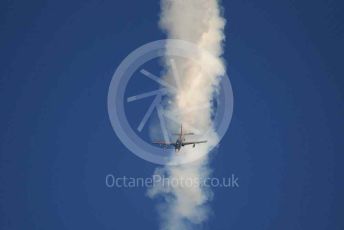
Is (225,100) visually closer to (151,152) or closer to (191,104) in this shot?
(191,104)

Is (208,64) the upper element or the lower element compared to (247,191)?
lower

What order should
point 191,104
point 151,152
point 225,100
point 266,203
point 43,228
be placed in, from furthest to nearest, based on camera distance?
point 266,203
point 43,228
point 151,152
point 225,100
point 191,104

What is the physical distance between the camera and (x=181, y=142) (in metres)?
127

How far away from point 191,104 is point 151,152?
88.8 ft

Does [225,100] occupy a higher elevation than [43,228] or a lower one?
higher

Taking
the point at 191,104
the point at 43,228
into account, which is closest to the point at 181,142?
the point at 191,104

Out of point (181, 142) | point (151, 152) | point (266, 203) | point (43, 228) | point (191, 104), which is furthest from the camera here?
point (266, 203)

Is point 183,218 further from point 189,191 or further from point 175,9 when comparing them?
point 175,9

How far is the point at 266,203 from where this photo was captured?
620 ft

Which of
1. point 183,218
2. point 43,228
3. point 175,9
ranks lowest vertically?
point 183,218

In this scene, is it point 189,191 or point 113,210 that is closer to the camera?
point 189,191

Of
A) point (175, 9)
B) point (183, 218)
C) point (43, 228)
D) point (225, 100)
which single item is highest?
point (175, 9)

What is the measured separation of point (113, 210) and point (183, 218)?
5589 centimetres

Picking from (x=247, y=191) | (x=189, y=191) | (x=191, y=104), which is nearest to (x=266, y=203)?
(x=247, y=191)
